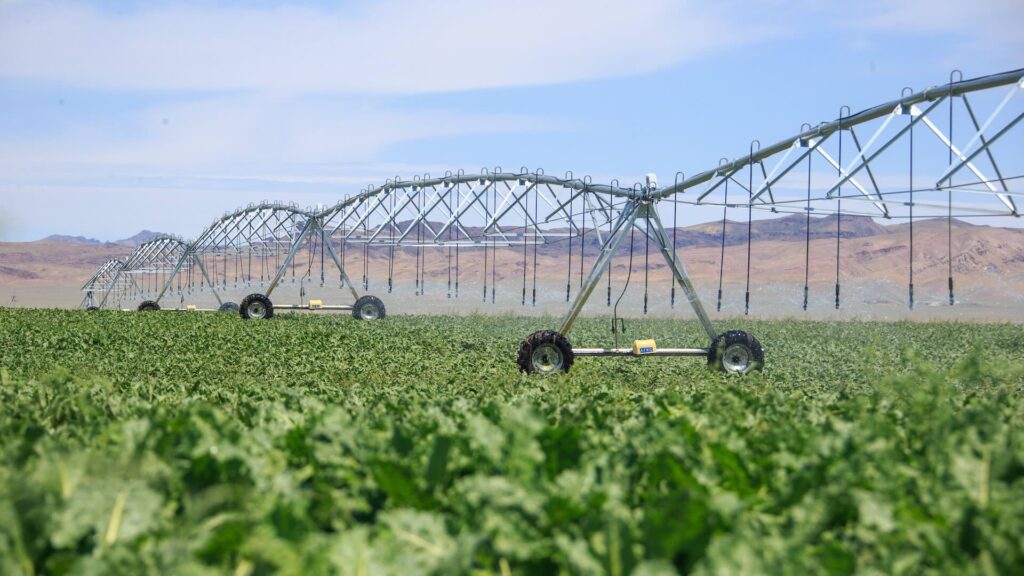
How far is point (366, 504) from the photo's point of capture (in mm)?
3121

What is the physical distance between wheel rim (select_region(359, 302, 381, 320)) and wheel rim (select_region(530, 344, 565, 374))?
1846 centimetres

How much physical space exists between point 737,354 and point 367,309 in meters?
19.1

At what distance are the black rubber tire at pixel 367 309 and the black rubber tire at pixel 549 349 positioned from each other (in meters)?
18.1

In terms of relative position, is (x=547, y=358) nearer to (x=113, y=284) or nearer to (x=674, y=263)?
(x=674, y=263)

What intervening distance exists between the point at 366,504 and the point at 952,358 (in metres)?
19.4

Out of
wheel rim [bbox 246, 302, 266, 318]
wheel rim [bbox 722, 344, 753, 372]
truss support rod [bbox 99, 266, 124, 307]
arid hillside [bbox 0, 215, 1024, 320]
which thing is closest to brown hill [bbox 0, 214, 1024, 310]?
arid hillside [bbox 0, 215, 1024, 320]

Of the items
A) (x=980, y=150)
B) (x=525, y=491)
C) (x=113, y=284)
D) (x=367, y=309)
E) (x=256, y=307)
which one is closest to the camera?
(x=525, y=491)

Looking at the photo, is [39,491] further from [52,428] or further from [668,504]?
[52,428]

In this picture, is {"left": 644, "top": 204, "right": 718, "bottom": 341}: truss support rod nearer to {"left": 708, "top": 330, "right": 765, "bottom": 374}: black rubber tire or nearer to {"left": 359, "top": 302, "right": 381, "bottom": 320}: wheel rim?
{"left": 708, "top": 330, "right": 765, "bottom": 374}: black rubber tire

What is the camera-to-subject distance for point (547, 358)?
1464 centimetres

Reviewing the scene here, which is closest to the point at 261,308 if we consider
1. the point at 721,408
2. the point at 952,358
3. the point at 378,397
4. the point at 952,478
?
the point at 952,358

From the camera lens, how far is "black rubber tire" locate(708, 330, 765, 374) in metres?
15.2

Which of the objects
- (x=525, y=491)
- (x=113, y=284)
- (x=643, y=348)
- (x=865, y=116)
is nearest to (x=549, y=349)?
(x=643, y=348)

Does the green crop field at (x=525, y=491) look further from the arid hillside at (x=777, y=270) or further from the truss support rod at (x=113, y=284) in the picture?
the arid hillside at (x=777, y=270)
